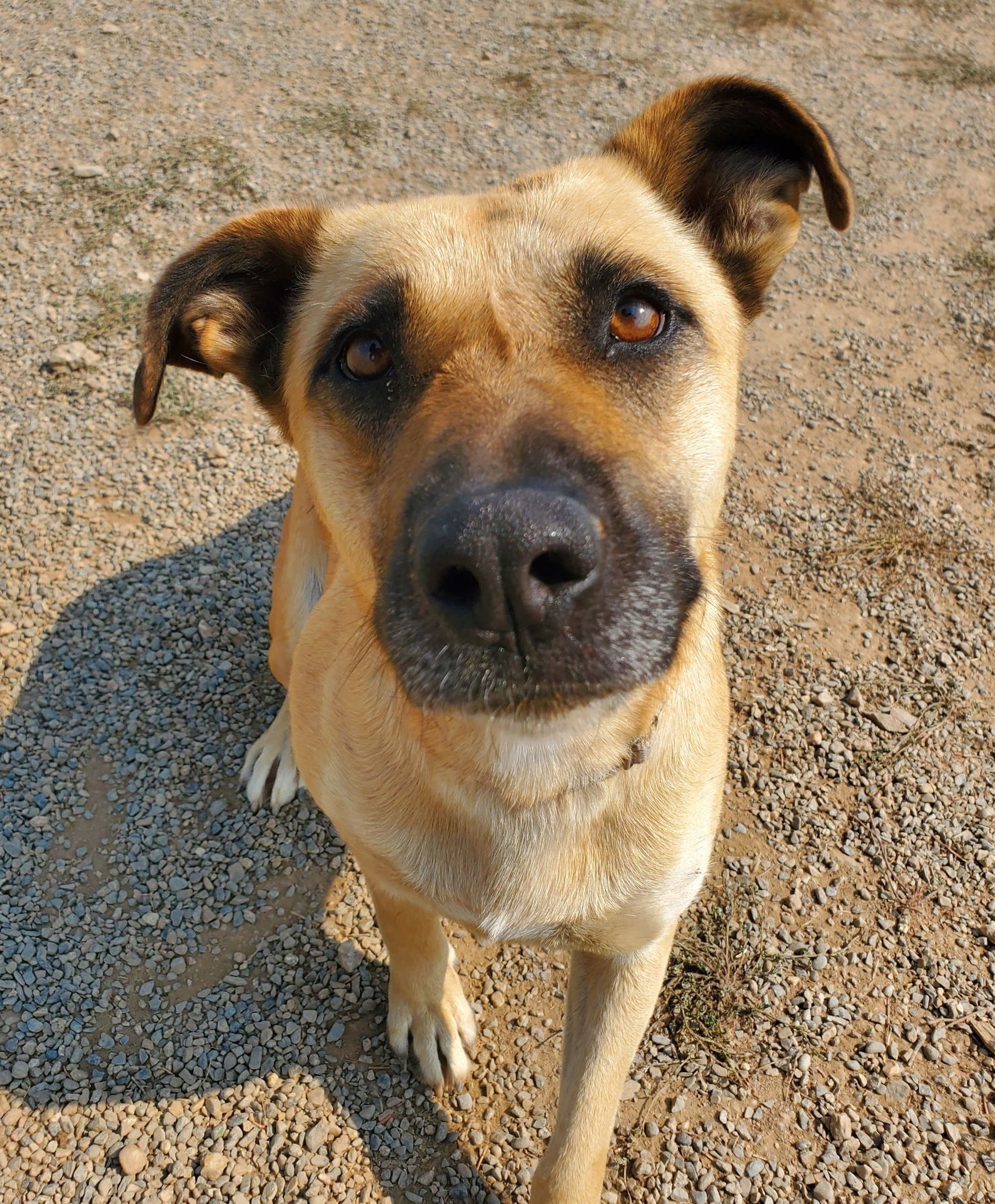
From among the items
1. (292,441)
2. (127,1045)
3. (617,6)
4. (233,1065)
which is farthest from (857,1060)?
(617,6)

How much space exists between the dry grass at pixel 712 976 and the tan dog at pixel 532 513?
635 mm

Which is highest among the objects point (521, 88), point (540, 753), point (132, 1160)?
point (540, 753)

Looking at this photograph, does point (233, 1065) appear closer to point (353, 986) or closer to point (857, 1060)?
point (353, 986)

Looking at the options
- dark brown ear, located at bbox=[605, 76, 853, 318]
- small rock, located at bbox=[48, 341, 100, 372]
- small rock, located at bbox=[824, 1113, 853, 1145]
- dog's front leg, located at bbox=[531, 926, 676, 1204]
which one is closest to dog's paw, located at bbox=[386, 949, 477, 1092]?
dog's front leg, located at bbox=[531, 926, 676, 1204]

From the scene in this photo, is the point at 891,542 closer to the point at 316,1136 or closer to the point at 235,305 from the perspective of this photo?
the point at 235,305

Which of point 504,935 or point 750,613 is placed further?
point 750,613

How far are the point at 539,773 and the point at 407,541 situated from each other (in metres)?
0.79

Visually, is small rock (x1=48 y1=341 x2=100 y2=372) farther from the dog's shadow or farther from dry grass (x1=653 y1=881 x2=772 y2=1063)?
dry grass (x1=653 y1=881 x2=772 y2=1063)

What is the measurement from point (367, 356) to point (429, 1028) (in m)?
2.35

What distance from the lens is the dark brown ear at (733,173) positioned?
8.48 feet

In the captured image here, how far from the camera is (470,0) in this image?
9508 millimetres

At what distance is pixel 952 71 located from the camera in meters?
9.02

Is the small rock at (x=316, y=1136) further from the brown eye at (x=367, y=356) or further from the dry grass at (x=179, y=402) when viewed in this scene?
the dry grass at (x=179, y=402)

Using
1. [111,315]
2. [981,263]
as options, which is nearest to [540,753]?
[111,315]
